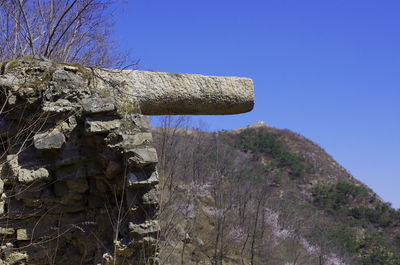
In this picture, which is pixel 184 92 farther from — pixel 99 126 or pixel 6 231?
pixel 6 231

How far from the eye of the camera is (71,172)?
473 centimetres

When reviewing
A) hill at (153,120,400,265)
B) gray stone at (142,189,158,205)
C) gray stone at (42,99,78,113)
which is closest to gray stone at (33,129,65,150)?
gray stone at (42,99,78,113)

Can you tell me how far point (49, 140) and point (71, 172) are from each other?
355 millimetres

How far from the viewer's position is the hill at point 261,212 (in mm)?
15219

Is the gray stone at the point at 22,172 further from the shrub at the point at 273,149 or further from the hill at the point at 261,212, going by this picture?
the shrub at the point at 273,149

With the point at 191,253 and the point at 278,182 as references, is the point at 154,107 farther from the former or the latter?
the point at 278,182

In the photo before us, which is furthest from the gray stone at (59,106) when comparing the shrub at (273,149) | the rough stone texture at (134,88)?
the shrub at (273,149)

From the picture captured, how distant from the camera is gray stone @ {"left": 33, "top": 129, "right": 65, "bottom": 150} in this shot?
4.55 metres

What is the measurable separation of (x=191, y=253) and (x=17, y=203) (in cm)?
1141

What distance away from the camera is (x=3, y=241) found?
4.50m

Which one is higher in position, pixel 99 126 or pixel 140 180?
pixel 99 126

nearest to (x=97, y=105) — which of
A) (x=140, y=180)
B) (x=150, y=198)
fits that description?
(x=140, y=180)

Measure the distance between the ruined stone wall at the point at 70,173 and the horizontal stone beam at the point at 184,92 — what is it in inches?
17.1

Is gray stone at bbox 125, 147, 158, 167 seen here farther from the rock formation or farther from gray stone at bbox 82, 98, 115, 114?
gray stone at bbox 82, 98, 115, 114
